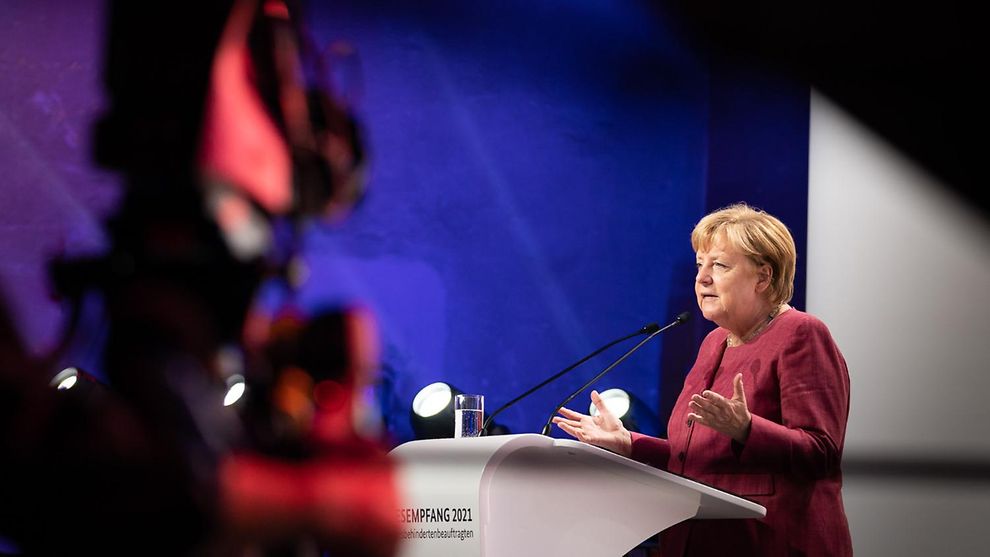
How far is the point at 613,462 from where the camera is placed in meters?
1.42

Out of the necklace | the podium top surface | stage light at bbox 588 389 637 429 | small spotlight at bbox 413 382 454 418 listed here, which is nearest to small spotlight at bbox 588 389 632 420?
stage light at bbox 588 389 637 429

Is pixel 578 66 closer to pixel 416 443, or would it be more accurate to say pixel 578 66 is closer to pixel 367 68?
pixel 367 68

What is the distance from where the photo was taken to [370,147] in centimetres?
282

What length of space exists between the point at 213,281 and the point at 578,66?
1.56 metres

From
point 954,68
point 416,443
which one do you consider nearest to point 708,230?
point 954,68

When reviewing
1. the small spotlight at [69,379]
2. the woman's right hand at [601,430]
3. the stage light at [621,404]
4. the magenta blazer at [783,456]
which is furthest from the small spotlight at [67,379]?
the stage light at [621,404]

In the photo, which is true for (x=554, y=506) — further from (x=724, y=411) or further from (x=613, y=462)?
(x=724, y=411)

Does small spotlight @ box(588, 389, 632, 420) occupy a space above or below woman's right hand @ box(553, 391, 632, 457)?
below

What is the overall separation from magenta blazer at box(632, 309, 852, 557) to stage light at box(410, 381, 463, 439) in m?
0.83

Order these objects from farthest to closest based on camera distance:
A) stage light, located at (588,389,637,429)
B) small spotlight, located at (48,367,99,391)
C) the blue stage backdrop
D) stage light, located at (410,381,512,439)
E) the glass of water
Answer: stage light, located at (588,389,637,429) → stage light, located at (410,381,512,439) → the blue stage backdrop → the glass of water → small spotlight, located at (48,367,99,391)

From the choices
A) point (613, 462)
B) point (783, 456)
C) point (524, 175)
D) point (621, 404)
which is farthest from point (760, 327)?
point (524, 175)

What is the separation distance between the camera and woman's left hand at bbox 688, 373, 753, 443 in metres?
1.50

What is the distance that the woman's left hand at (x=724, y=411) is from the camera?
1.50m

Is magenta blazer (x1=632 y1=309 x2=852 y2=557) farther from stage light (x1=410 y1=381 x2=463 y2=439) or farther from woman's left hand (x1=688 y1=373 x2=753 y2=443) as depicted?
stage light (x1=410 y1=381 x2=463 y2=439)
